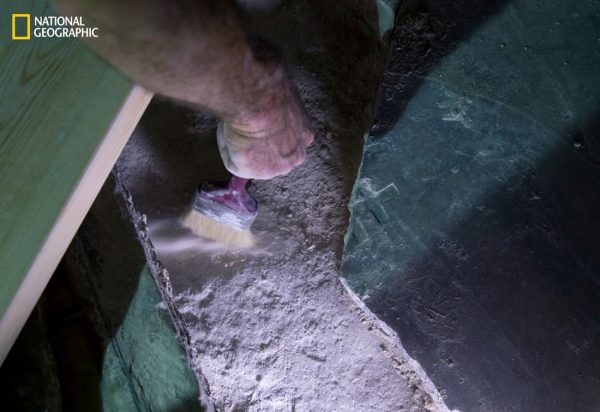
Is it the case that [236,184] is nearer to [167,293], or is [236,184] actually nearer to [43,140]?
[167,293]

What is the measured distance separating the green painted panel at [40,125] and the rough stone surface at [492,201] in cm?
72

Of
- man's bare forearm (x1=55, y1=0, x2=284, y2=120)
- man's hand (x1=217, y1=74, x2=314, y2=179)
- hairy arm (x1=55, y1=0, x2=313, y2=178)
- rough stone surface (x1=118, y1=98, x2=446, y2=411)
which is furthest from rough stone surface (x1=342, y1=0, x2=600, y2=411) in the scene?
man's bare forearm (x1=55, y1=0, x2=284, y2=120)

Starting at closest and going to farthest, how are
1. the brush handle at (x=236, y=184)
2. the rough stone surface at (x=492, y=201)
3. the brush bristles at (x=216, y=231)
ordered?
the rough stone surface at (x=492, y=201) < the brush handle at (x=236, y=184) < the brush bristles at (x=216, y=231)

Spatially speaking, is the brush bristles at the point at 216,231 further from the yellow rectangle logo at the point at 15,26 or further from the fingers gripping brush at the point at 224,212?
the yellow rectangle logo at the point at 15,26

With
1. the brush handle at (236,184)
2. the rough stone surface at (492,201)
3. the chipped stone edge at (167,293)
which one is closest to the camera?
the rough stone surface at (492,201)

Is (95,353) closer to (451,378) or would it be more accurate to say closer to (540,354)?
(451,378)

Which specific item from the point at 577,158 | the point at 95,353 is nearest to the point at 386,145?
the point at 577,158

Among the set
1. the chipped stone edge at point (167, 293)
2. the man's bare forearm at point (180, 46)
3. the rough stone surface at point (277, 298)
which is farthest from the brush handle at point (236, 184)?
the man's bare forearm at point (180, 46)

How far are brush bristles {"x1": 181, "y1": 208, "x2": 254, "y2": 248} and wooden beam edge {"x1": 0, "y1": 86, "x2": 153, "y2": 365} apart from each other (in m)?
0.55

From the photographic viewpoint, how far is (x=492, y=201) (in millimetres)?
1272

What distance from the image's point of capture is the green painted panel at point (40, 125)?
40.9 inches

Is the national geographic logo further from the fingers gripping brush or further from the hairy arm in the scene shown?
the fingers gripping brush

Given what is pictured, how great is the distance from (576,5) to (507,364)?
888mm

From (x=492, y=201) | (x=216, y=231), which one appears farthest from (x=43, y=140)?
(x=492, y=201)
